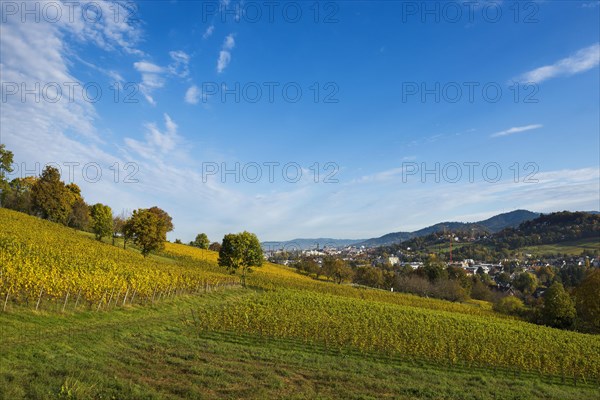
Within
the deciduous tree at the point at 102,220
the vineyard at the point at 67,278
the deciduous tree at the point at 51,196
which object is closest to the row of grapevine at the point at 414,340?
the vineyard at the point at 67,278

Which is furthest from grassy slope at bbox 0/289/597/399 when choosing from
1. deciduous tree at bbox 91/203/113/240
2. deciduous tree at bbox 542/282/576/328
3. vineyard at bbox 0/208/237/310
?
deciduous tree at bbox 91/203/113/240

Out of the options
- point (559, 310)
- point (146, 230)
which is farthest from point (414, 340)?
point (146, 230)

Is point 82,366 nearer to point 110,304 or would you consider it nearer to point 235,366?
point 235,366

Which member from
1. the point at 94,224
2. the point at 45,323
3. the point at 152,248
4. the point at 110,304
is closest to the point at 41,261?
the point at 110,304

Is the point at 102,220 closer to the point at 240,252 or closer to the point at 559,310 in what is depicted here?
the point at 240,252

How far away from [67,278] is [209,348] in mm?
12248

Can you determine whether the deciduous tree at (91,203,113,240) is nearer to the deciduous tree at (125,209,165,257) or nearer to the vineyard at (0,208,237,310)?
the deciduous tree at (125,209,165,257)

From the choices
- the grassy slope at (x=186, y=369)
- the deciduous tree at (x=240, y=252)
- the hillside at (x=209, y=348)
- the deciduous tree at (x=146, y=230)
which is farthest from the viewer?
the deciduous tree at (x=240, y=252)

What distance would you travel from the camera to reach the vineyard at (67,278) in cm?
2147

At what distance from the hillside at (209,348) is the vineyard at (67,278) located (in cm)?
12

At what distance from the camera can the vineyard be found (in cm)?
2147

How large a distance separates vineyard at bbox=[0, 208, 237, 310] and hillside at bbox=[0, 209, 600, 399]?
120 mm

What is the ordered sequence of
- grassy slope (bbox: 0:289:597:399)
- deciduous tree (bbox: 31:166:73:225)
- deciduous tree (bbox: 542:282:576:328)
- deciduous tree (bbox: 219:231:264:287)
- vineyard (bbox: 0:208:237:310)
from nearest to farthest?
1. grassy slope (bbox: 0:289:597:399)
2. vineyard (bbox: 0:208:237:310)
3. deciduous tree (bbox: 542:282:576:328)
4. deciduous tree (bbox: 219:231:264:287)
5. deciduous tree (bbox: 31:166:73:225)

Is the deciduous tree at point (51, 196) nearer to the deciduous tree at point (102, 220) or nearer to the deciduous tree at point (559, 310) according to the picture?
the deciduous tree at point (102, 220)
